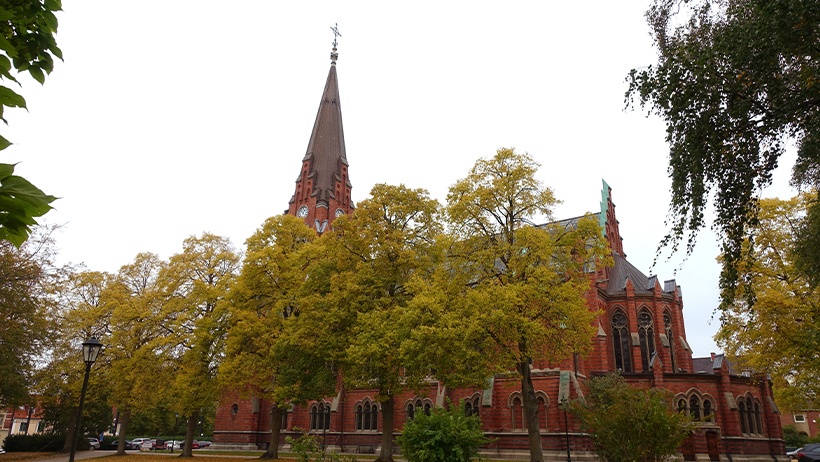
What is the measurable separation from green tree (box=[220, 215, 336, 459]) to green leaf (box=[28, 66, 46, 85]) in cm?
2144

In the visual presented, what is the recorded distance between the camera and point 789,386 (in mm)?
24531

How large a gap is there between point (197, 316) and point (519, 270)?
19.9m

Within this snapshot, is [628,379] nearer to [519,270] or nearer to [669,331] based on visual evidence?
[669,331]

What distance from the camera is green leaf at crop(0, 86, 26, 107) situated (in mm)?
2860

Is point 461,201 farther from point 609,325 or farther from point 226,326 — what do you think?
point 609,325

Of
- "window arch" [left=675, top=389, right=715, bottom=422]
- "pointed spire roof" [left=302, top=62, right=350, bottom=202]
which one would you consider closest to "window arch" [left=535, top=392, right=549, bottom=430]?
"window arch" [left=675, top=389, right=715, bottom=422]

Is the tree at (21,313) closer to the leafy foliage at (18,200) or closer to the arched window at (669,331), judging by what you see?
the leafy foliage at (18,200)

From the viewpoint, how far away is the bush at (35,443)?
117 ft

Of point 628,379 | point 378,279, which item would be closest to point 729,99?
point 378,279

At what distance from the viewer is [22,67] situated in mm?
3637

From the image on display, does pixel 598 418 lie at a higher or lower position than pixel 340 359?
lower

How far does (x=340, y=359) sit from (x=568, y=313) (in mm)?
10210

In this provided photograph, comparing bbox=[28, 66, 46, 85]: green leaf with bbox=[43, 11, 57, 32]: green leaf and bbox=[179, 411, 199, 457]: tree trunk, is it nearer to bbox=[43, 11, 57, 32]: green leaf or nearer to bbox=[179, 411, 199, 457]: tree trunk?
bbox=[43, 11, 57, 32]: green leaf

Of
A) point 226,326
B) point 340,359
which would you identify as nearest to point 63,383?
point 226,326
